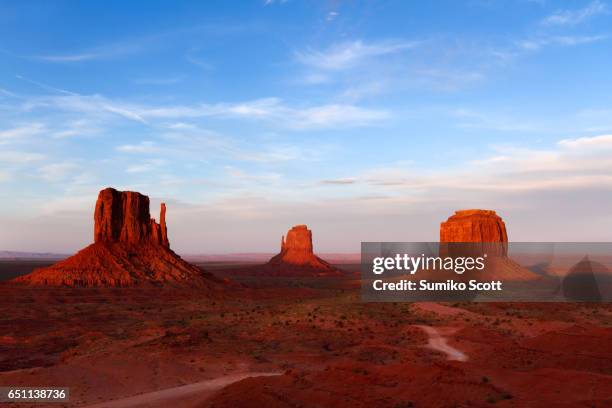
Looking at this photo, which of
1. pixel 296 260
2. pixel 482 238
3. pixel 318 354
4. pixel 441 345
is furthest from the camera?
pixel 296 260

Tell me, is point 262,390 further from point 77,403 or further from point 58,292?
point 58,292

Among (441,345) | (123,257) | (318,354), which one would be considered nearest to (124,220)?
(123,257)

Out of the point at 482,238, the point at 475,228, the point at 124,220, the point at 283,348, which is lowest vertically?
the point at 283,348

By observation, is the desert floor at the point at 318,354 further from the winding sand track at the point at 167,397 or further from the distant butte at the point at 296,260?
the distant butte at the point at 296,260

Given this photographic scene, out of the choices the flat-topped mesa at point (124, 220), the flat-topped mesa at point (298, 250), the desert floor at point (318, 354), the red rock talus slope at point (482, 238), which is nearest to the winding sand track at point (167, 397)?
the desert floor at point (318, 354)

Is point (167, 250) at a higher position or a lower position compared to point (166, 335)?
higher

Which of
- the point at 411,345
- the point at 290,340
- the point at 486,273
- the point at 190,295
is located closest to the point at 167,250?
the point at 190,295

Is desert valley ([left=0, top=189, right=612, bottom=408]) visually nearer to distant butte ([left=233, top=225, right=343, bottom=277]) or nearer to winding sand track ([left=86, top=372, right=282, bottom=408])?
winding sand track ([left=86, top=372, right=282, bottom=408])

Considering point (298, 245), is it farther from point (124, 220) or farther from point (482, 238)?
point (482, 238)
